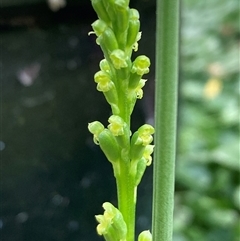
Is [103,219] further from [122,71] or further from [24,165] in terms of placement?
[24,165]

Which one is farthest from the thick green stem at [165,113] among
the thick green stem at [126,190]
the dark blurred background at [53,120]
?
A: the dark blurred background at [53,120]

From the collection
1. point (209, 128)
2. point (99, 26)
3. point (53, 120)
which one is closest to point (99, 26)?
point (99, 26)

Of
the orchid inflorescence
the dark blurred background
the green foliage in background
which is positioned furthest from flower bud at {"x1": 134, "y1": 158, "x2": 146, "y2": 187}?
the green foliage in background

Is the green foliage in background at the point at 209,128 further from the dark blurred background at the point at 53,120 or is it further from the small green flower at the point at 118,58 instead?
the small green flower at the point at 118,58

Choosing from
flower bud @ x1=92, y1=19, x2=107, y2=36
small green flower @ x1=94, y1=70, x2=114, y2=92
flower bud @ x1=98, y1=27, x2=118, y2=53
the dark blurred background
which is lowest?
small green flower @ x1=94, y1=70, x2=114, y2=92

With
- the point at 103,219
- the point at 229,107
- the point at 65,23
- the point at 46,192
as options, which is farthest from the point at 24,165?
the point at 229,107

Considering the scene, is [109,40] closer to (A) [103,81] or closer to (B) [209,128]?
(A) [103,81]

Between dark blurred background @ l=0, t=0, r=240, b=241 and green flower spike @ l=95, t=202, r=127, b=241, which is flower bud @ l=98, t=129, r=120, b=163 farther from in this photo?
dark blurred background @ l=0, t=0, r=240, b=241
